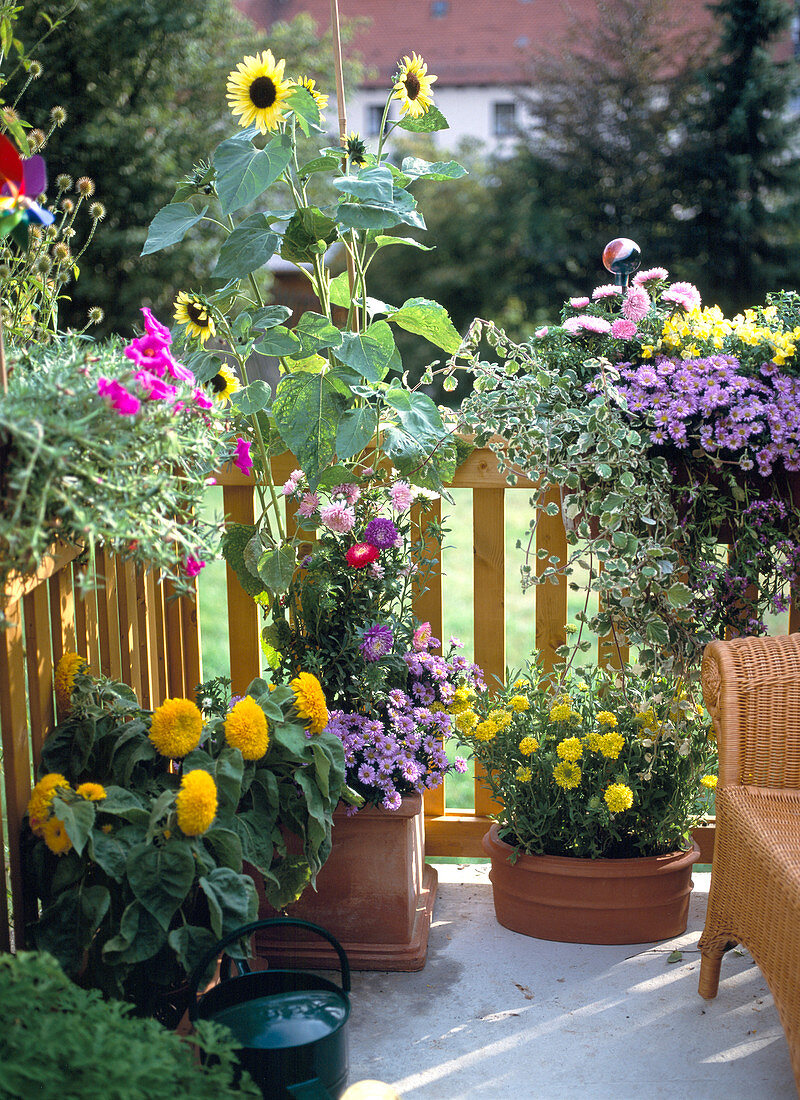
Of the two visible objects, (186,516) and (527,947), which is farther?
(527,947)

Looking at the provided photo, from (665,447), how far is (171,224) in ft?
3.23

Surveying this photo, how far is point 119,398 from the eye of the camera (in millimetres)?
1174

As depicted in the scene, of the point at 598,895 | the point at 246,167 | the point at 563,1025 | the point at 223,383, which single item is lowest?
the point at 563,1025

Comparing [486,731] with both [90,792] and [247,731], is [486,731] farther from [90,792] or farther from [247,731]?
[90,792]

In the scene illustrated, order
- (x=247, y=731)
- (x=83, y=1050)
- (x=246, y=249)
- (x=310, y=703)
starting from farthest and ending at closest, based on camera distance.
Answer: (x=246, y=249)
(x=310, y=703)
(x=247, y=731)
(x=83, y=1050)

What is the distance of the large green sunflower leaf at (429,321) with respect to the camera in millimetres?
1895

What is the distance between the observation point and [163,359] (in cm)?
136

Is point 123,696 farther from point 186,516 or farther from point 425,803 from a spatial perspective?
point 425,803

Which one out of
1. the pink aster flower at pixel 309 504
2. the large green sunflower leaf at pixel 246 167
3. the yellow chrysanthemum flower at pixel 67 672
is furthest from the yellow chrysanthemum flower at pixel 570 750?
the large green sunflower leaf at pixel 246 167

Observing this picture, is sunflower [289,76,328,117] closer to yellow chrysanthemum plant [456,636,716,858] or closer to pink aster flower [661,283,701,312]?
pink aster flower [661,283,701,312]

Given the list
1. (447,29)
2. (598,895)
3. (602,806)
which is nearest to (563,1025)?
(598,895)

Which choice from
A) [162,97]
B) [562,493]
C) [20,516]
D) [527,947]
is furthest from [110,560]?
[162,97]

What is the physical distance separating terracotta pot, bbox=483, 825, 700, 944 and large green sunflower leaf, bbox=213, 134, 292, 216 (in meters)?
1.28

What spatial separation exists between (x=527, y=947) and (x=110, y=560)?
1.08 meters
